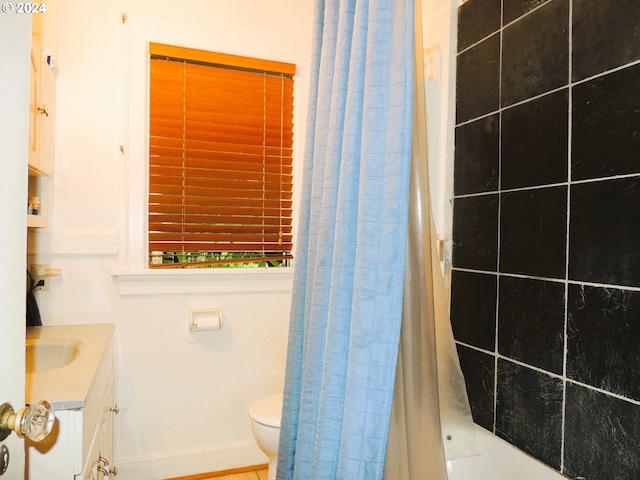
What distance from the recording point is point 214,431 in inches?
90.3

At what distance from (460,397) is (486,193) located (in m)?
0.78

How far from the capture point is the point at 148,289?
2.16 metres

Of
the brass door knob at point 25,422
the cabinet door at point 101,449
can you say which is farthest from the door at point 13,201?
the cabinet door at point 101,449

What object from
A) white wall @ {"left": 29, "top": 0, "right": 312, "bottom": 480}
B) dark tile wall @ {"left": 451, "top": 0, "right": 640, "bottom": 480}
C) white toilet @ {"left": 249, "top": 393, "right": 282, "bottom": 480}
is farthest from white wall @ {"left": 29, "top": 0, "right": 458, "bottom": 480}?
white toilet @ {"left": 249, "top": 393, "right": 282, "bottom": 480}

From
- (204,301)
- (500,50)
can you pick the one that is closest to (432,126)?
(500,50)

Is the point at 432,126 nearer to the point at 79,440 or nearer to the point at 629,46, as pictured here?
the point at 629,46

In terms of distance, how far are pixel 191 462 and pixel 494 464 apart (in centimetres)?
148

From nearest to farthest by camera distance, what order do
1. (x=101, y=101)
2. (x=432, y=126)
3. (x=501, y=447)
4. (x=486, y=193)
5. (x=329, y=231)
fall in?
(x=329, y=231), (x=501, y=447), (x=486, y=193), (x=432, y=126), (x=101, y=101)

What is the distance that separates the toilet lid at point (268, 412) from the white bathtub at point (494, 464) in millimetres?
695

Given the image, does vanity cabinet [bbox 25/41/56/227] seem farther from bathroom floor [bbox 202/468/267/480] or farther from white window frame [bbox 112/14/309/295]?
bathroom floor [bbox 202/468/267/480]

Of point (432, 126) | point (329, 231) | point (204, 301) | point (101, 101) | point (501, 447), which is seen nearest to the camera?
point (329, 231)

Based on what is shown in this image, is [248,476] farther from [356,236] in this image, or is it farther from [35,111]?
[35,111]

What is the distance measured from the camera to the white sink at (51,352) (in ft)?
5.39

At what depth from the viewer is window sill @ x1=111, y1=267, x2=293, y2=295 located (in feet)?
6.96
